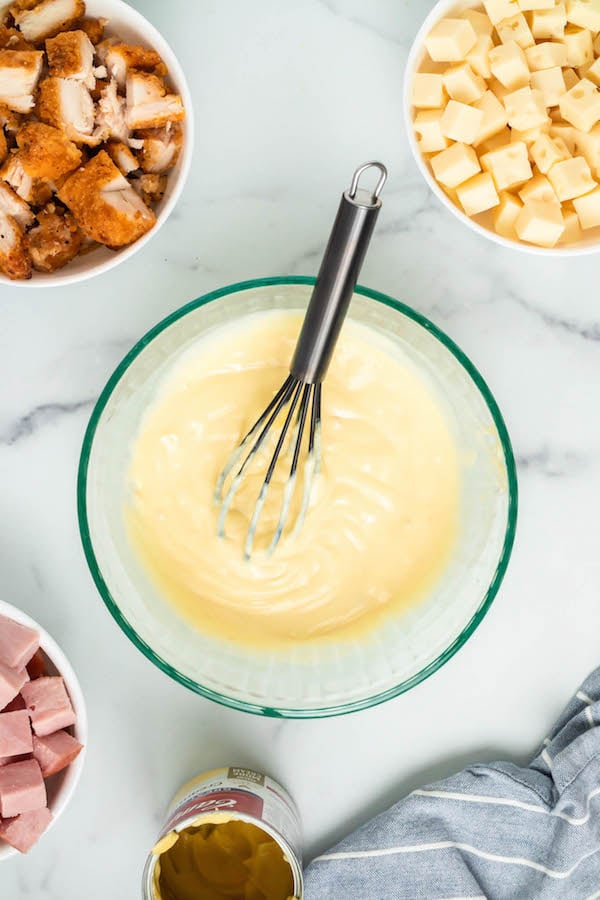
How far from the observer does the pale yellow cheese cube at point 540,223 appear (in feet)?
3.09

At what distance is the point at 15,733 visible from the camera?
953 millimetres

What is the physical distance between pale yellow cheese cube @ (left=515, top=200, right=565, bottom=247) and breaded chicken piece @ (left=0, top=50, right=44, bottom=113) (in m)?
0.56

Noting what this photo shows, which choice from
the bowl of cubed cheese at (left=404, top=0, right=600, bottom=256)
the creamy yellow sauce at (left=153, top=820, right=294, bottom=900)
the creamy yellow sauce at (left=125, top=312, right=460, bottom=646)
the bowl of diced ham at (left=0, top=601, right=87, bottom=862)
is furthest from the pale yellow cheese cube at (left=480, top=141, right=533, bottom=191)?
the creamy yellow sauce at (left=153, top=820, right=294, bottom=900)

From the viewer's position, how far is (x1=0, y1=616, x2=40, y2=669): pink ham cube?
94cm

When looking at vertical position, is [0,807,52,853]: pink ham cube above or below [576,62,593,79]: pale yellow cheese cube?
below

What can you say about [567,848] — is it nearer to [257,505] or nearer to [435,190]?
[257,505]

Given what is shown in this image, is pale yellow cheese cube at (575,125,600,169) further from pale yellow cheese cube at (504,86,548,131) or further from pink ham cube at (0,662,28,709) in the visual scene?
pink ham cube at (0,662,28,709)

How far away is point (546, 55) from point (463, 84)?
10 cm

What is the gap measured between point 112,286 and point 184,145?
0.67ft

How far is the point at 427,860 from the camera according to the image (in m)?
1.11

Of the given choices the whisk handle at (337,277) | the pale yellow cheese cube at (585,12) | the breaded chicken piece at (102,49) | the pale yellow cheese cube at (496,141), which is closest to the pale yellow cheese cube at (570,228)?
the pale yellow cheese cube at (496,141)

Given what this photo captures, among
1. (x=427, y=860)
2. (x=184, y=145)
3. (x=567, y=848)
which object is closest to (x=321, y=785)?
(x=427, y=860)

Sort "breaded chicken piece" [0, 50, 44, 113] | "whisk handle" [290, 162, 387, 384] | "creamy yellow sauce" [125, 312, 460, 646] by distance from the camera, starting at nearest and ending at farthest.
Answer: "whisk handle" [290, 162, 387, 384] → "breaded chicken piece" [0, 50, 44, 113] → "creamy yellow sauce" [125, 312, 460, 646]

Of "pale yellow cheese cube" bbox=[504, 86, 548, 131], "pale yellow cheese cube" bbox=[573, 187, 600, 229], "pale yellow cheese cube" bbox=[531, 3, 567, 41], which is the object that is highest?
"pale yellow cheese cube" bbox=[531, 3, 567, 41]
